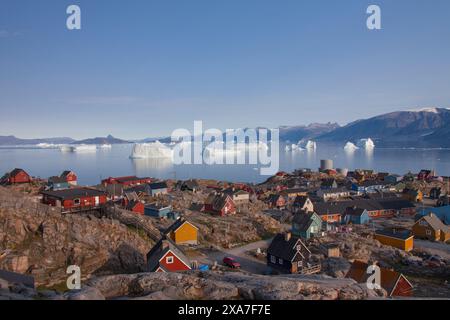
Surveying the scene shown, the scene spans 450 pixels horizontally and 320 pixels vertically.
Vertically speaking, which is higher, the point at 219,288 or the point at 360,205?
the point at 219,288

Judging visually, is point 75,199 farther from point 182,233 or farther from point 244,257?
point 244,257

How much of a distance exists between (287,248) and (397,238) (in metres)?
14.9

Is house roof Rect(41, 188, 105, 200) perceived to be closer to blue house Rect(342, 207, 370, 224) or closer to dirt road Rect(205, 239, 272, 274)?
dirt road Rect(205, 239, 272, 274)

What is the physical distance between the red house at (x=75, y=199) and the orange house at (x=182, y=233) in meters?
6.66

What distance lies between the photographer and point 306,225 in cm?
3575

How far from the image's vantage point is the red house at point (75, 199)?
28.3m

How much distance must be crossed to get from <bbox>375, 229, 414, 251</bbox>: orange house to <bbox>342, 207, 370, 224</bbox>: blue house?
24.1ft

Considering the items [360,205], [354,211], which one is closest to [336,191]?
[360,205]

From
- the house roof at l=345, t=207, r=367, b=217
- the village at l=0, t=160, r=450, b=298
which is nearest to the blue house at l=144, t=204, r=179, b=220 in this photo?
the village at l=0, t=160, r=450, b=298

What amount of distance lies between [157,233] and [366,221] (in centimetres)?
2797

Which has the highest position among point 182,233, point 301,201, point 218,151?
point 218,151

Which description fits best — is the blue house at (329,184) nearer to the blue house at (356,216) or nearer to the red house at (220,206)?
the blue house at (356,216)
